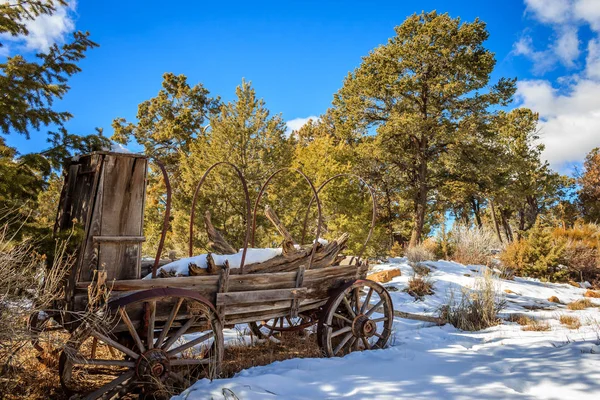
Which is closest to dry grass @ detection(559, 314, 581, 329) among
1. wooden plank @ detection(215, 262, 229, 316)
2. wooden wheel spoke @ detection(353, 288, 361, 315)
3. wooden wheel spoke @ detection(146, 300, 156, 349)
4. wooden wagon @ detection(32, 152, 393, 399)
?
wooden wheel spoke @ detection(353, 288, 361, 315)

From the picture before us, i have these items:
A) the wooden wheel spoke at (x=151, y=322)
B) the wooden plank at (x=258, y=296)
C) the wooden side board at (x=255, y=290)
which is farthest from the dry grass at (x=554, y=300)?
the wooden wheel spoke at (x=151, y=322)

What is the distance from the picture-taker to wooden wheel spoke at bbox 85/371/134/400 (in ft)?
8.79

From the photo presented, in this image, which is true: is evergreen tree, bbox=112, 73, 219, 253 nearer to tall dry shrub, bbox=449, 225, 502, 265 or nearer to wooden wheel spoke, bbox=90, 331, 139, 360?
tall dry shrub, bbox=449, 225, 502, 265

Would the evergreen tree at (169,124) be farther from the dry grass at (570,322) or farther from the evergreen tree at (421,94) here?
the dry grass at (570,322)

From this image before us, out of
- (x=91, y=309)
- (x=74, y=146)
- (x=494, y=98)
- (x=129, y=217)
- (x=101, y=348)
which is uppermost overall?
(x=494, y=98)

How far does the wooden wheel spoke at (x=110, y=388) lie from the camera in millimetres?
2680

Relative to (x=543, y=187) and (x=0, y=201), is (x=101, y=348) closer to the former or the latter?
(x=0, y=201)

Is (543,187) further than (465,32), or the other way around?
(543,187)

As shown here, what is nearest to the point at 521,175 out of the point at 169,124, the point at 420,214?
the point at 420,214

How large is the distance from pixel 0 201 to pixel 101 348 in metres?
1.89

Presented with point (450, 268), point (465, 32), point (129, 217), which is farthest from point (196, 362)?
point (465, 32)

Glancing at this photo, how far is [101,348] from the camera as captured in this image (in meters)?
4.23

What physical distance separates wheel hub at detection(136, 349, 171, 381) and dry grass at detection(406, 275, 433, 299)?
5.98m

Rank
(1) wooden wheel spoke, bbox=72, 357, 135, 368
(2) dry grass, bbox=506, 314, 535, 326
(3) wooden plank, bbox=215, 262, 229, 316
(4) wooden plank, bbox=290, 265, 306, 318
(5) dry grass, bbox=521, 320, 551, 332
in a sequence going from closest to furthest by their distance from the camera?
(1) wooden wheel spoke, bbox=72, 357, 135, 368 < (3) wooden plank, bbox=215, 262, 229, 316 < (4) wooden plank, bbox=290, 265, 306, 318 < (5) dry grass, bbox=521, 320, 551, 332 < (2) dry grass, bbox=506, 314, 535, 326
